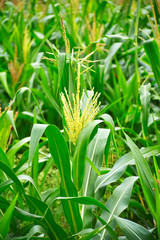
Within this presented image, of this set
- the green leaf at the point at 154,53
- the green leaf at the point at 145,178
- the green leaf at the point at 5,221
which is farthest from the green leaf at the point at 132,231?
the green leaf at the point at 154,53

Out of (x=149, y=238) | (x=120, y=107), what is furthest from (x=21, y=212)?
(x=120, y=107)

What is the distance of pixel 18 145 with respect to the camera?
1.15 m

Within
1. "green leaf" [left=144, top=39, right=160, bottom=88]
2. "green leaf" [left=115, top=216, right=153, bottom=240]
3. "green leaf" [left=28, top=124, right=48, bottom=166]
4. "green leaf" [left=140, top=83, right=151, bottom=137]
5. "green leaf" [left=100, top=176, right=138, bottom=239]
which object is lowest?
"green leaf" [left=115, top=216, right=153, bottom=240]

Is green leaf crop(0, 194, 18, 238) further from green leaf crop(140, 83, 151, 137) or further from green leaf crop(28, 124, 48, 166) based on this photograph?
green leaf crop(140, 83, 151, 137)

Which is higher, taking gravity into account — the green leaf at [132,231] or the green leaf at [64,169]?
the green leaf at [64,169]

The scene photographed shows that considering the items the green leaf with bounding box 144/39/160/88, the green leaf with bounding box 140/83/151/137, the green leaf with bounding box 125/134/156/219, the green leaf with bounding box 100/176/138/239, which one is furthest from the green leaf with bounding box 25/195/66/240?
the green leaf with bounding box 144/39/160/88

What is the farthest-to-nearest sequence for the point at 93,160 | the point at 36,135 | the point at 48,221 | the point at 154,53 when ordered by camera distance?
the point at 154,53
the point at 93,160
the point at 48,221
the point at 36,135

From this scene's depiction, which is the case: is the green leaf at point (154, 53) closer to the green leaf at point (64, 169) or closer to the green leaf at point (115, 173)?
the green leaf at point (115, 173)

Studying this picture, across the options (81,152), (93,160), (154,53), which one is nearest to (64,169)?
(81,152)

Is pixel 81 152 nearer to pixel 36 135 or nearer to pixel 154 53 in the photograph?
pixel 36 135

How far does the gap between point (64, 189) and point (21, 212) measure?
0.16 m

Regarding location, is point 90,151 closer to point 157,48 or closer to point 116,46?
point 157,48

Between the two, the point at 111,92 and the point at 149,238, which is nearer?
the point at 149,238

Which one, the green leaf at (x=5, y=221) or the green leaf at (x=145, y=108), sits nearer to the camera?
the green leaf at (x=5, y=221)
